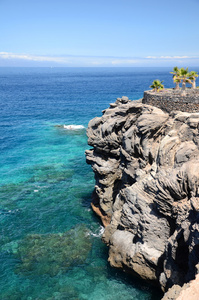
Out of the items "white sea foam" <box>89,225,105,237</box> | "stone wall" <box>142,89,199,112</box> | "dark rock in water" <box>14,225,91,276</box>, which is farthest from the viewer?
"white sea foam" <box>89,225,105,237</box>

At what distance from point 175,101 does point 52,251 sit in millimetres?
21355

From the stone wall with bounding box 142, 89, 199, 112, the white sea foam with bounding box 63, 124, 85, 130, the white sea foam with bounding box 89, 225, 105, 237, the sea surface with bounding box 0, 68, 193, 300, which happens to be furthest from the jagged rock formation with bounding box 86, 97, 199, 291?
the white sea foam with bounding box 63, 124, 85, 130

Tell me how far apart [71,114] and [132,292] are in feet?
247

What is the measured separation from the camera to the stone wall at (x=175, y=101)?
28172 mm

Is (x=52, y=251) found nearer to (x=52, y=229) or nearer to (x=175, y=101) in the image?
(x=52, y=229)

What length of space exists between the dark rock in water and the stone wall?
58.5 feet

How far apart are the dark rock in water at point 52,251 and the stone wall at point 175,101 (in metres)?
17.8

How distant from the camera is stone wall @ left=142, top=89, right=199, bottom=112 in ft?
92.4

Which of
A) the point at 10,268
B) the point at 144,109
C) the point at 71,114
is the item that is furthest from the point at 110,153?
the point at 71,114

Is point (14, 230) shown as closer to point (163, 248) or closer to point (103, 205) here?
point (103, 205)

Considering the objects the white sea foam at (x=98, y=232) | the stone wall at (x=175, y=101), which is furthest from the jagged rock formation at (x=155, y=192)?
the stone wall at (x=175, y=101)

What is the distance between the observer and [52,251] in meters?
29.6

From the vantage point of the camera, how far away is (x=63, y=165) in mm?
52656

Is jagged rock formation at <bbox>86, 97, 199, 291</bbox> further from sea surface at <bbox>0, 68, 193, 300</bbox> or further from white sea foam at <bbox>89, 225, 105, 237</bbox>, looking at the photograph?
sea surface at <bbox>0, 68, 193, 300</bbox>
